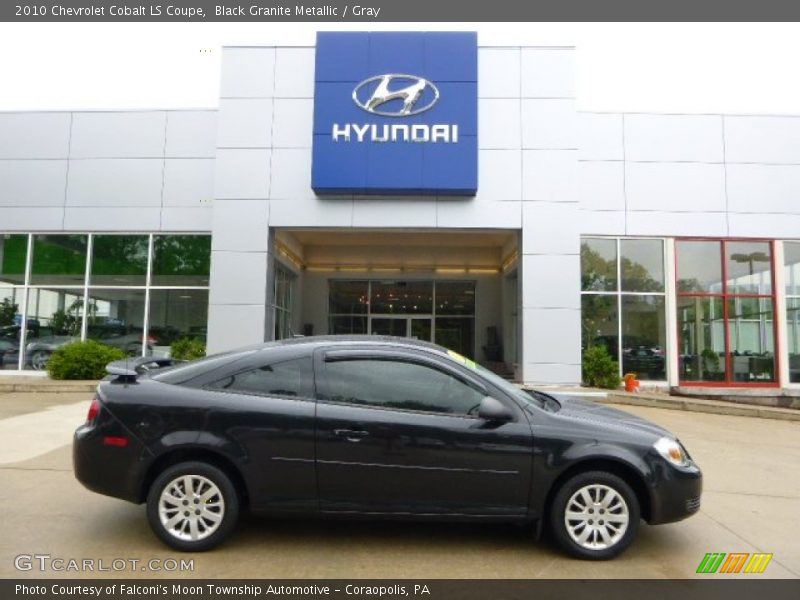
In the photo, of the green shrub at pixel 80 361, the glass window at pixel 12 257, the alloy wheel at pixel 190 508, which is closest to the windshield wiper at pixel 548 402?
the alloy wheel at pixel 190 508

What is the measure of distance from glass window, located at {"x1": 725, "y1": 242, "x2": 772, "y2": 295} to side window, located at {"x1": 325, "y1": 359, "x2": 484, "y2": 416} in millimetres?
14112

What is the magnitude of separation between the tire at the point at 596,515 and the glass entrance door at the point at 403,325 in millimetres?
15954

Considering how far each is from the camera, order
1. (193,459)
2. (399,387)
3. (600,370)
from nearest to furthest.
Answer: (193,459) < (399,387) < (600,370)

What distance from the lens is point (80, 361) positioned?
1345cm

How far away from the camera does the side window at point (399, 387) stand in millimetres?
4172

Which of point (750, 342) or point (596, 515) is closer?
point (596, 515)

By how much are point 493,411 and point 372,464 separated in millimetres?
952

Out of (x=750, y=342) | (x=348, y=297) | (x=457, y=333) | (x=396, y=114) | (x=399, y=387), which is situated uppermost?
(x=396, y=114)

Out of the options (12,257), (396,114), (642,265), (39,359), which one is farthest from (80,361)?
(642,265)

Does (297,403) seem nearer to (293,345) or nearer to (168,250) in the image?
(293,345)

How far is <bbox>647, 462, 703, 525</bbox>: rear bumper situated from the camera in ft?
13.4

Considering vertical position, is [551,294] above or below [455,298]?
below

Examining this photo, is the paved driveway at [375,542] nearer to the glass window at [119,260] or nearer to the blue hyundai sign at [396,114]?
the blue hyundai sign at [396,114]

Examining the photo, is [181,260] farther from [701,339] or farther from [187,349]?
[701,339]
